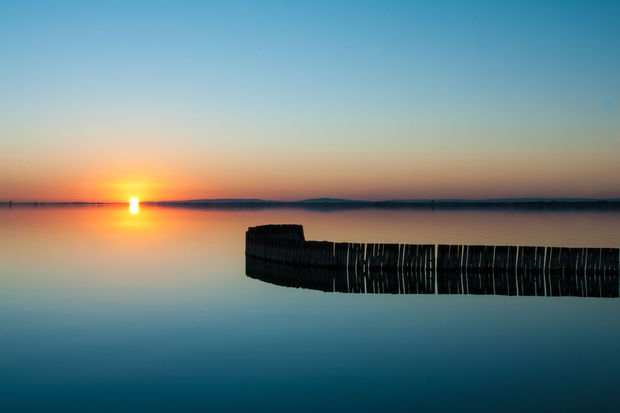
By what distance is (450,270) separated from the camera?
25594mm

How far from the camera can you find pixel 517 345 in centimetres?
1433

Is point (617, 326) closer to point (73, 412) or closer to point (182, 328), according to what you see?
point (182, 328)

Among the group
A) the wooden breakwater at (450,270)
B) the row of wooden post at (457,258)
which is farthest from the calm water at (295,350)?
the row of wooden post at (457,258)

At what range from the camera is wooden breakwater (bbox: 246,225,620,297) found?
74.3 feet

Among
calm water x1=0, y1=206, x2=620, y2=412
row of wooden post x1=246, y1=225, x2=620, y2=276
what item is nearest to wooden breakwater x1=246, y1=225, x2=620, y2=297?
row of wooden post x1=246, y1=225, x2=620, y2=276

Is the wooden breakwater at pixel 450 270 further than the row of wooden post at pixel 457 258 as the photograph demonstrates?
No

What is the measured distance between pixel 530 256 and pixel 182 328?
15.8m

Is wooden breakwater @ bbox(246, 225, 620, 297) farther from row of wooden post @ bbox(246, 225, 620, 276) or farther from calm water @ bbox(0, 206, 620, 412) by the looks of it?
calm water @ bbox(0, 206, 620, 412)

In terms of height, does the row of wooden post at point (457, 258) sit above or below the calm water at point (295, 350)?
above

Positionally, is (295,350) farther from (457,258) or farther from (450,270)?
(457,258)

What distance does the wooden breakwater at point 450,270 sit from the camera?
74.3 feet

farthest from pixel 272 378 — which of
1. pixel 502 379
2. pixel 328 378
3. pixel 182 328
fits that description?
pixel 182 328

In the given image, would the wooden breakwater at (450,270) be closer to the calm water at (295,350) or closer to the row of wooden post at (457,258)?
the row of wooden post at (457,258)

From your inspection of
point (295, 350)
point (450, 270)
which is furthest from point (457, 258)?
point (295, 350)
